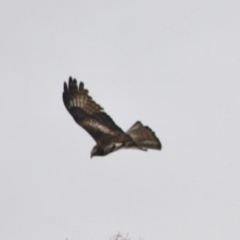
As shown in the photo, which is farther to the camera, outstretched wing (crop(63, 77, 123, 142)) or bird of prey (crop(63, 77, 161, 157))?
outstretched wing (crop(63, 77, 123, 142))

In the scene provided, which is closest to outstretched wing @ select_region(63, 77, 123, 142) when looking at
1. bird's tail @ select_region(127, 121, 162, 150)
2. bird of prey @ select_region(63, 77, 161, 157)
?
bird of prey @ select_region(63, 77, 161, 157)

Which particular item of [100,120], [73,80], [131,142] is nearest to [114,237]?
[131,142]

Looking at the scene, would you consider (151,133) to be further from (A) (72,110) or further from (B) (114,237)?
(B) (114,237)

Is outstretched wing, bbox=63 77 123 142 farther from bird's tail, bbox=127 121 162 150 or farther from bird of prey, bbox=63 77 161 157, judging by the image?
bird's tail, bbox=127 121 162 150

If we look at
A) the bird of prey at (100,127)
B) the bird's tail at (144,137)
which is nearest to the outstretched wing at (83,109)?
the bird of prey at (100,127)

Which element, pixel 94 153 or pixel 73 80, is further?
pixel 73 80

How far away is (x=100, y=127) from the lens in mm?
12336

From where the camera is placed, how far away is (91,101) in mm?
13008

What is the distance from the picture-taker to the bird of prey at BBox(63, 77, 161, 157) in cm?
1157

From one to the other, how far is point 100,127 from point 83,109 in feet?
2.89

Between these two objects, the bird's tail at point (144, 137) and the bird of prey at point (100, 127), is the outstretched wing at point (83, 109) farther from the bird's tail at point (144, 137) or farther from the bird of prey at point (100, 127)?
the bird's tail at point (144, 137)

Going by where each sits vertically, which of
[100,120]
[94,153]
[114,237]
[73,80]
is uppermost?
[73,80]

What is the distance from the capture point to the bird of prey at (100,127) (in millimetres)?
11570

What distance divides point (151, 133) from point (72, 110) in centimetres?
238
